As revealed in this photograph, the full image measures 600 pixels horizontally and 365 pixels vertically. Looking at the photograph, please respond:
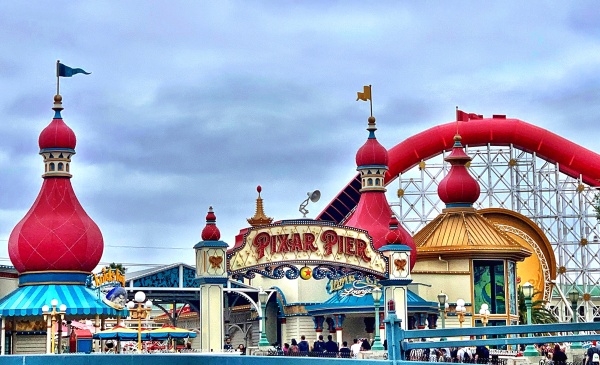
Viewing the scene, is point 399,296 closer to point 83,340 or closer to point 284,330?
point 284,330

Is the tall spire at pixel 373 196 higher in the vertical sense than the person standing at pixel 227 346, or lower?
higher

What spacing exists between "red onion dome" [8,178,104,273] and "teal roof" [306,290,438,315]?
897cm

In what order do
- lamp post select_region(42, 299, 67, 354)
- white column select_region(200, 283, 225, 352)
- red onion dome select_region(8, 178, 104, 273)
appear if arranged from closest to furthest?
lamp post select_region(42, 299, 67, 354) → white column select_region(200, 283, 225, 352) → red onion dome select_region(8, 178, 104, 273)

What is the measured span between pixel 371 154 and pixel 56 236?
1341cm

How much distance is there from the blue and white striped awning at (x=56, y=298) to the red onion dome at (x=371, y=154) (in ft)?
40.6

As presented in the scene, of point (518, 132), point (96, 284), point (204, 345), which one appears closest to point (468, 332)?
point (204, 345)

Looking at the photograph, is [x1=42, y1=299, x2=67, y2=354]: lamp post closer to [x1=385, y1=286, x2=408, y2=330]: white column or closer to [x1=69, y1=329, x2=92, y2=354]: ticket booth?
[x1=69, y1=329, x2=92, y2=354]: ticket booth

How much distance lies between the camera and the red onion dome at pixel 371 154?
48.6 metres

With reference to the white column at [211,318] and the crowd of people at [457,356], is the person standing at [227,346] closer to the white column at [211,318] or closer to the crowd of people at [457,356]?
the white column at [211,318]

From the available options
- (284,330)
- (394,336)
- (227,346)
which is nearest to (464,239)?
(284,330)

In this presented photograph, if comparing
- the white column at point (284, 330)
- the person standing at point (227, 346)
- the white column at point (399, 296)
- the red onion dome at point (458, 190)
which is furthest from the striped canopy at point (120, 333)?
the red onion dome at point (458, 190)

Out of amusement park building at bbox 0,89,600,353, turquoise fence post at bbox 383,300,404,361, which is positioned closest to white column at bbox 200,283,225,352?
amusement park building at bbox 0,89,600,353

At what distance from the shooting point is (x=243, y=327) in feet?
166

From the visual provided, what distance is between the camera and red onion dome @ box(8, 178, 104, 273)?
40.1 metres
